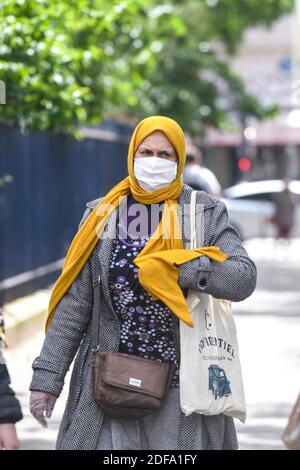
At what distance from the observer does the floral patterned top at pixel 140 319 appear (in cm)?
473

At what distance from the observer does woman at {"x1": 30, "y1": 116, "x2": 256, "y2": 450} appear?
4.67 metres

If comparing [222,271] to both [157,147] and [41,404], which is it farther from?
[41,404]

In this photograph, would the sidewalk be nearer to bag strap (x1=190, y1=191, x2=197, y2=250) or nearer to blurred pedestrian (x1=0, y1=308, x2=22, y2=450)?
bag strap (x1=190, y1=191, x2=197, y2=250)

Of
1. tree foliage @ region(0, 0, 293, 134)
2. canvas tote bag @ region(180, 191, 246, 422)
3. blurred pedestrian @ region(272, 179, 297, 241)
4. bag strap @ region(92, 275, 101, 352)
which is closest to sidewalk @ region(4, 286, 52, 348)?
tree foliage @ region(0, 0, 293, 134)

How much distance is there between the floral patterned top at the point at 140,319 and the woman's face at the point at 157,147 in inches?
14.8

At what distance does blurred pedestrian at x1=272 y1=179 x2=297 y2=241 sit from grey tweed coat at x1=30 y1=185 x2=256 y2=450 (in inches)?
1019

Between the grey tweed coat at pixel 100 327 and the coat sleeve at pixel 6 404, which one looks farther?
the grey tweed coat at pixel 100 327

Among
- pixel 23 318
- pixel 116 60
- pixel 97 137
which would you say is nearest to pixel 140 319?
pixel 23 318

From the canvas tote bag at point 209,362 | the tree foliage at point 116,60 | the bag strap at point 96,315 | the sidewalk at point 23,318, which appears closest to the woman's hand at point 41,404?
the bag strap at point 96,315

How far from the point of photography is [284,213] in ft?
101

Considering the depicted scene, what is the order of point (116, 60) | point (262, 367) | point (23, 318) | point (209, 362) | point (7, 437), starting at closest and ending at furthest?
point (7, 437), point (209, 362), point (262, 367), point (23, 318), point (116, 60)

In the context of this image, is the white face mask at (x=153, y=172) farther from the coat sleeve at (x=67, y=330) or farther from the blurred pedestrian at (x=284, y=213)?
the blurred pedestrian at (x=284, y=213)

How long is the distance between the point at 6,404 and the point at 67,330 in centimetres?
45
